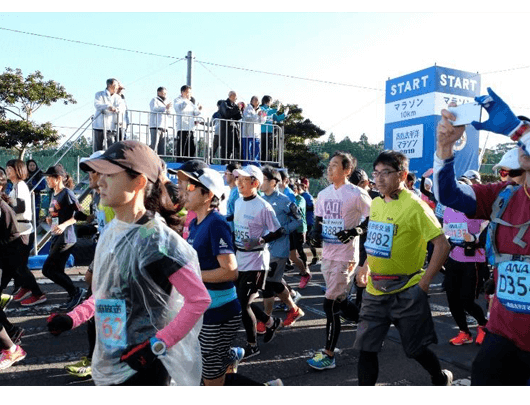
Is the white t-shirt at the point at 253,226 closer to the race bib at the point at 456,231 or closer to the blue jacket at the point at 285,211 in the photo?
the blue jacket at the point at 285,211

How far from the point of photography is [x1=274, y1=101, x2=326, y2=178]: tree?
96.0ft

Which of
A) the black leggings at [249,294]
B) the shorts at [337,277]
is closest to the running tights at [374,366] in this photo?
the shorts at [337,277]

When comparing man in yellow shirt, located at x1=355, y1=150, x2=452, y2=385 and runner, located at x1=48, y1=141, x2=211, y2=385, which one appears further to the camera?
man in yellow shirt, located at x1=355, y1=150, x2=452, y2=385

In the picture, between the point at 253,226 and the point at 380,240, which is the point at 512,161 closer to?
the point at 380,240

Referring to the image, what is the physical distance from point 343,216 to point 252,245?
3.19 feet

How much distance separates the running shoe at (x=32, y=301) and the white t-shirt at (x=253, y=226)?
3746 mm

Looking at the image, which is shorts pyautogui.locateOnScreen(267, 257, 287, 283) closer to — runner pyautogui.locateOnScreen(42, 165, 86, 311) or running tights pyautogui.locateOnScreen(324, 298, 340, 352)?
running tights pyautogui.locateOnScreen(324, 298, 340, 352)

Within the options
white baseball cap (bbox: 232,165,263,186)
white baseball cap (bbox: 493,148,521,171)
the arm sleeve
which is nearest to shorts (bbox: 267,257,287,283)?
white baseball cap (bbox: 232,165,263,186)

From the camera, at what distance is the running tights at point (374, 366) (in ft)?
10.6

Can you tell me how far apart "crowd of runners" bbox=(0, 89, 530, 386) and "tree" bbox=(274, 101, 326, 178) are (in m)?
23.6

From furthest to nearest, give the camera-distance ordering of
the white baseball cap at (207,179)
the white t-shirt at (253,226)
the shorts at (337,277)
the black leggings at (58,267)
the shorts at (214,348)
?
the black leggings at (58,267), the white t-shirt at (253,226), the shorts at (337,277), the white baseball cap at (207,179), the shorts at (214,348)

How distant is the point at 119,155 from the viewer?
1939 millimetres

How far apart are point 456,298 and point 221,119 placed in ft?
26.9
